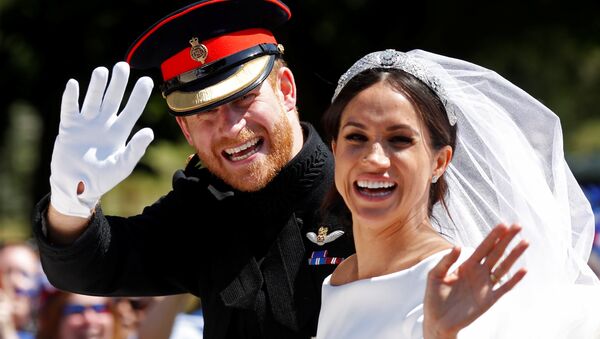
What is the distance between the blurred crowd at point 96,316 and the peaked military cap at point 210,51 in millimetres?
1377

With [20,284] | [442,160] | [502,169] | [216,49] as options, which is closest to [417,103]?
[442,160]

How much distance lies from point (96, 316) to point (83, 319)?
60 millimetres

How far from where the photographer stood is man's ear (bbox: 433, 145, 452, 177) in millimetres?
2510

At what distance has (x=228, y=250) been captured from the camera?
324 centimetres

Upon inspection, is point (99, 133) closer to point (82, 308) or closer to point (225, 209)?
point (225, 209)

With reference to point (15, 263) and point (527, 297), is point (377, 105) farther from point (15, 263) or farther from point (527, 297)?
point (15, 263)

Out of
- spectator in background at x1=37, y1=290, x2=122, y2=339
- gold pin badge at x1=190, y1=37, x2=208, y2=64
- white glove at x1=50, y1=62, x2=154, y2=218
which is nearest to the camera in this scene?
white glove at x1=50, y1=62, x2=154, y2=218

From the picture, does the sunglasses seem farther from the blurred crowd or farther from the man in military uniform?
the man in military uniform

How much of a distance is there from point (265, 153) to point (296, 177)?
4.8 inches

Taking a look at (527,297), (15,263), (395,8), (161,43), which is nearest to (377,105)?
(527,297)

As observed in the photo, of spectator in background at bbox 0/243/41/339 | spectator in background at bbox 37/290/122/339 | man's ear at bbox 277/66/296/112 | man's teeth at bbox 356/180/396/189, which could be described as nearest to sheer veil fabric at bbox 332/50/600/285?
man's teeth at bbox 356/180/396/189

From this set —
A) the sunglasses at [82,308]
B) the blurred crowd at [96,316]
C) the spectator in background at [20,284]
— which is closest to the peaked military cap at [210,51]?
the blurred crowd at [96,316]

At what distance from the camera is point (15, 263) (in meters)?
5.84

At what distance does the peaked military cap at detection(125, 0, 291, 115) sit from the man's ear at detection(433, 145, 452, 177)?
819 mm
